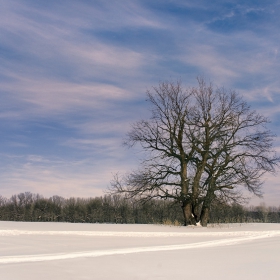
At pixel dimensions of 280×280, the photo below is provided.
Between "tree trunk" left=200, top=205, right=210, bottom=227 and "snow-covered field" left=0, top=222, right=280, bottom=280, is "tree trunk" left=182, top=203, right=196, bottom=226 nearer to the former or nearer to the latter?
"tree trunk" left=200, top=205, right=210, bottom=227

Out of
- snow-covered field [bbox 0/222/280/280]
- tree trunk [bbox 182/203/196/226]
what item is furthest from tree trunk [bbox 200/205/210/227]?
snow-covered field [bbox 0/222/280/280]

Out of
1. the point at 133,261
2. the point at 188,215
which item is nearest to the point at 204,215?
the point at 188,215

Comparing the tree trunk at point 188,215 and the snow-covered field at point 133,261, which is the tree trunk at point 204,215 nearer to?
the tree trunk at point 188,215

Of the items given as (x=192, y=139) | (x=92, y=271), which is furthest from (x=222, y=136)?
(x=92, y=271)

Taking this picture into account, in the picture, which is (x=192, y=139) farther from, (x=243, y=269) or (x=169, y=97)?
(x=243, y=269)

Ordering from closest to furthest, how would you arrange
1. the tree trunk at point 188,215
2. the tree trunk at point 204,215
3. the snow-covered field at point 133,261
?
the snow-covered field at point 133,261, the tree trunk at point 188,215, the tree trunk at point 204,215

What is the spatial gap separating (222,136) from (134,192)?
640 centimetres

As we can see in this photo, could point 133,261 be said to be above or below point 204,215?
below

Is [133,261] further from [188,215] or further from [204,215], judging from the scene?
[204,215]

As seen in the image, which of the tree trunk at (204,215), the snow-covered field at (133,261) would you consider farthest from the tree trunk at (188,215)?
the snow-covered field at (133,261)

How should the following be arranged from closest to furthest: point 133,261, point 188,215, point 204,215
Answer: point 133,261, point 188,215, point 204,215

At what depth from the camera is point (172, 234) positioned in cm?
1538

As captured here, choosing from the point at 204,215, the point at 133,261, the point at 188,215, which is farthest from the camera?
the point at 204,215

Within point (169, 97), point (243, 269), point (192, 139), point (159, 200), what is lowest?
point (243, 269)
